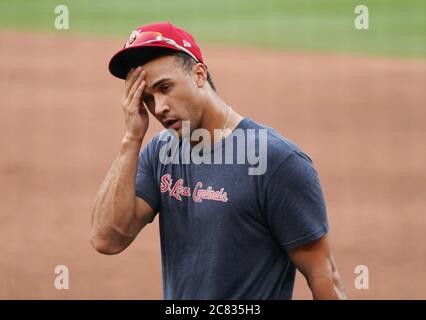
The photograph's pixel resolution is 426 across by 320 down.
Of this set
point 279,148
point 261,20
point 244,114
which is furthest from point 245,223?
point 261,20

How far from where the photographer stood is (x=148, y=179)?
3082mm

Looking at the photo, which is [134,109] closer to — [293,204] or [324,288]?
[293,204]

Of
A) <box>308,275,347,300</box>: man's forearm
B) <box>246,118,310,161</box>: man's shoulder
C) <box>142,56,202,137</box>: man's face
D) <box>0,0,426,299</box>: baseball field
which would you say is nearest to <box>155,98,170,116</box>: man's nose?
<box>142,56,202,137</box>: man's face

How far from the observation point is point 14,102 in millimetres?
13633

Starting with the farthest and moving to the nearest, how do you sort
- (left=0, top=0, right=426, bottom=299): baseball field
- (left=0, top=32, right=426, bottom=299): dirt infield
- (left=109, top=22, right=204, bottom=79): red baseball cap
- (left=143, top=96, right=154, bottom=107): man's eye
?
(left=0, top=0, right=426, bottom=299): baseball field < (left=0, top=32, right=426, bottom=299): dirt infield < (left=143, top=96, right=154, bottom=107): man's eye < (left=109, top=22, right=204, bottom=79): red baseball cap

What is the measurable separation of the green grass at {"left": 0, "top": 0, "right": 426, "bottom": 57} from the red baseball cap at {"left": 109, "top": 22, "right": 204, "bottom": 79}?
13.7 metres

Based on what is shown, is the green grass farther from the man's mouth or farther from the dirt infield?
the man's mouth

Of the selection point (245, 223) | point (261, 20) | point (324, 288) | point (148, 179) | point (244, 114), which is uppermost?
point (261, 20)

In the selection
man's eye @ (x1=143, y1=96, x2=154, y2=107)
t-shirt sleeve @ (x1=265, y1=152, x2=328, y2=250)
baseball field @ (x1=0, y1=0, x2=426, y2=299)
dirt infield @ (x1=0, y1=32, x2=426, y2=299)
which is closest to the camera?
t-shirt sleeve @ (x1=265, y1=152, x2=328, y2=250)

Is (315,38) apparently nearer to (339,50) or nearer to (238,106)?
(339,50)

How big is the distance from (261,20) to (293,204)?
16690 mm

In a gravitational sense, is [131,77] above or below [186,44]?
below

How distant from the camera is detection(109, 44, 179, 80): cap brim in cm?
295

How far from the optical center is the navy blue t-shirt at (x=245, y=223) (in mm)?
2801
